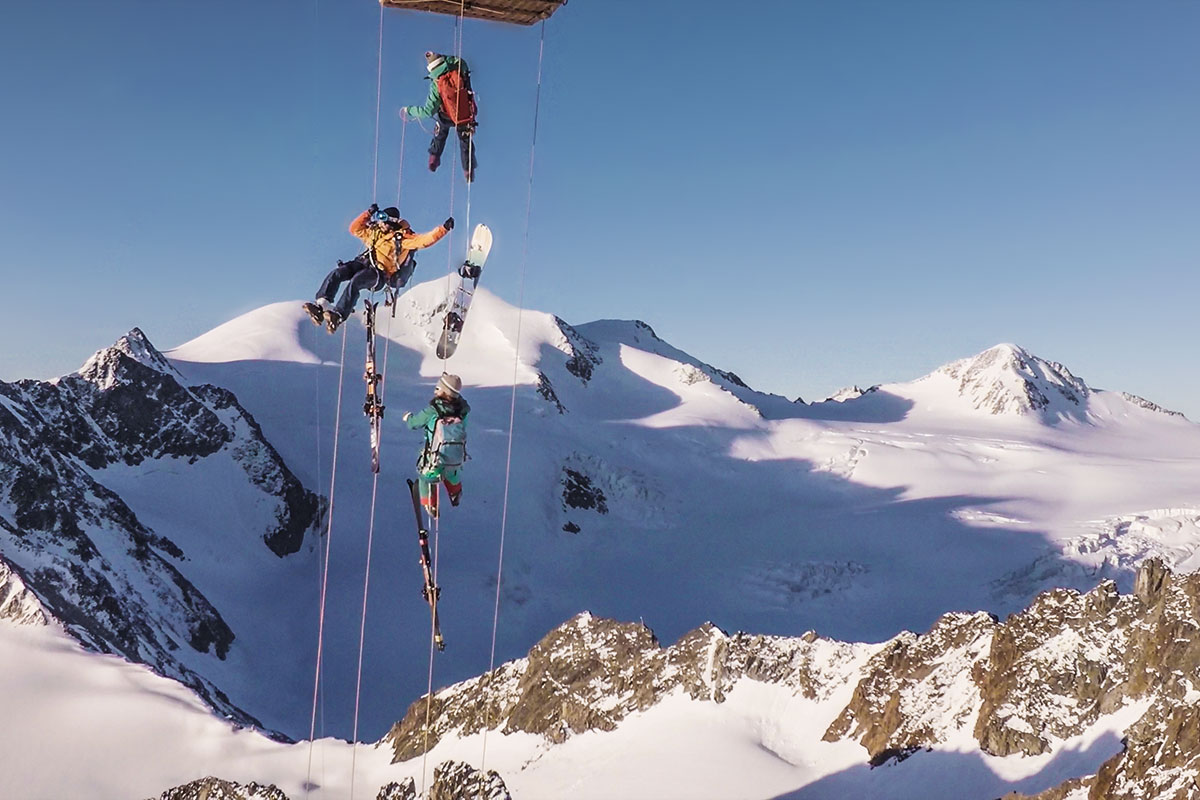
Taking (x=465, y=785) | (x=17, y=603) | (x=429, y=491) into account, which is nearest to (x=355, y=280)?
(x=429, y=491)

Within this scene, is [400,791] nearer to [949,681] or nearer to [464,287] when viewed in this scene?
[949,681]

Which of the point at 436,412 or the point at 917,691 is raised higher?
the point at 436,412

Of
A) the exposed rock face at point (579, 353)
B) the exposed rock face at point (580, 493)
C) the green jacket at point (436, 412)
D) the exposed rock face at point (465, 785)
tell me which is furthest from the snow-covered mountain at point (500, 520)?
the green jacket at point (436, 412)

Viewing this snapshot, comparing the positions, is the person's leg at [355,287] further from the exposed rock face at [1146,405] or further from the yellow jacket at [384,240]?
the exposed rock face at [1146,405]

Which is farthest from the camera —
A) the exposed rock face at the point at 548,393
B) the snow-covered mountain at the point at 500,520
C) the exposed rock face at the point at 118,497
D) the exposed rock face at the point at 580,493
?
the exposed rock face at the point at 548,393

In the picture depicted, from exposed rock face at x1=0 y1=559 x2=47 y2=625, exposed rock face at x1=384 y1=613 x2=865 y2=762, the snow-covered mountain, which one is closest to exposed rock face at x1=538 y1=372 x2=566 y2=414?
the snow-covered mountain

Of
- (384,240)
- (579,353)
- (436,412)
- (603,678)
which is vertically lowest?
(603,678)

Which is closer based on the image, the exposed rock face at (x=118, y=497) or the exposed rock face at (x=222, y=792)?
the exposed rock face at (x=222, y=792)

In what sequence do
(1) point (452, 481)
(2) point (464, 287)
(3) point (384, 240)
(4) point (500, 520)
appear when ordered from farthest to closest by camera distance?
(4) point (500, 520)
(2) point (464, 287)
(3) point (384, 240)
(1) point (452, 481)
